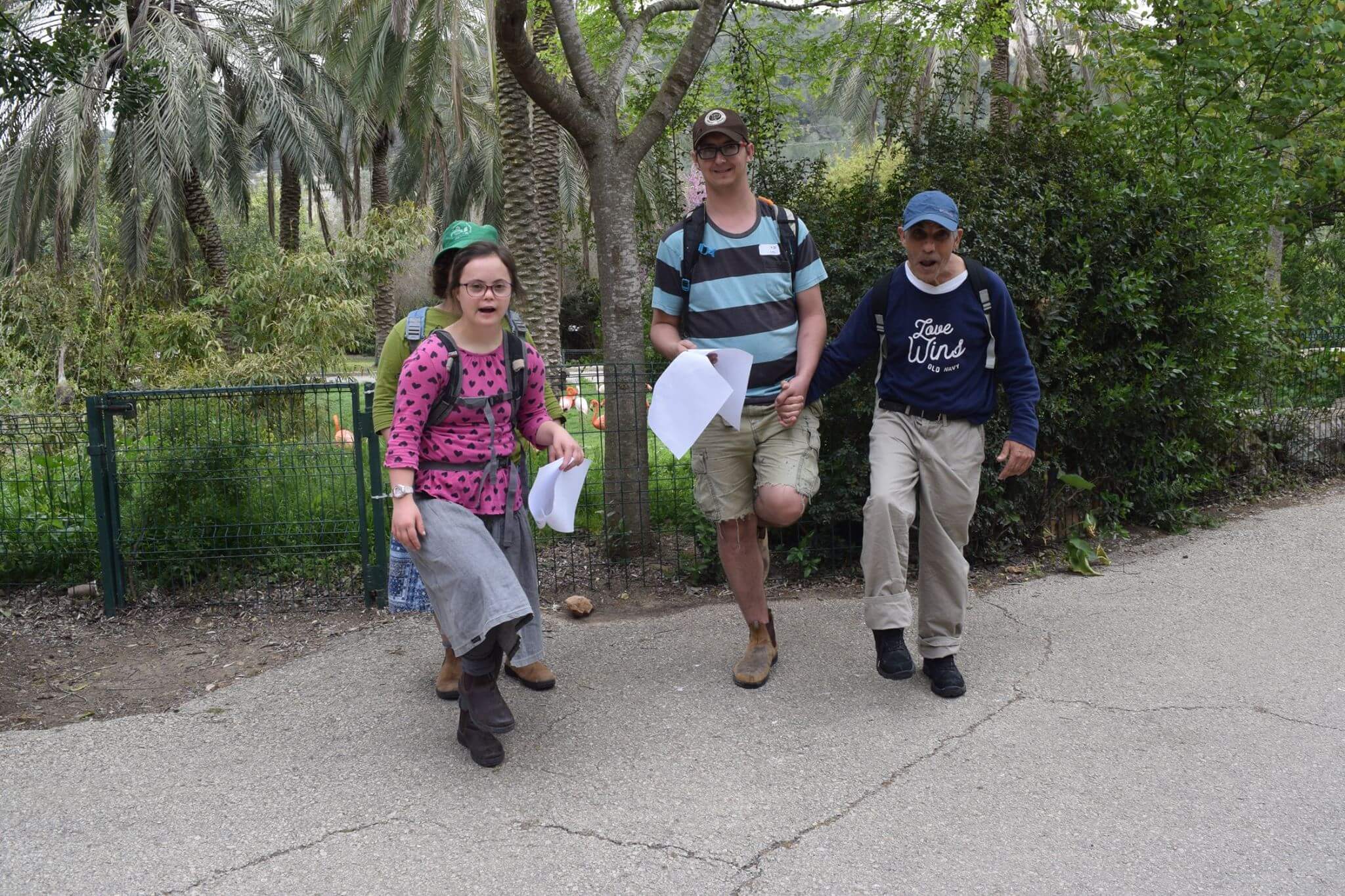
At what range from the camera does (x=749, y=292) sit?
14.1 ft

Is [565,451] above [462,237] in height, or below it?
below

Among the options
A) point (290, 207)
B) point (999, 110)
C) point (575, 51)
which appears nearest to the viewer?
point (575, 51)

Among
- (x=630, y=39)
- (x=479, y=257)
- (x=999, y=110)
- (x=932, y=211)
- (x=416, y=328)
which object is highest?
(x=630, y=39)

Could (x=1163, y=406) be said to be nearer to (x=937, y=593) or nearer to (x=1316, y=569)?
(x=1316, y=569)

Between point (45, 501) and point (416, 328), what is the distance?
359 centimetres

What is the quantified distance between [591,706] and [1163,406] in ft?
13.9

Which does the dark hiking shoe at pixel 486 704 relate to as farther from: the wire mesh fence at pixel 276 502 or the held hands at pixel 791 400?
the wire mesh fence at pixel 276 502

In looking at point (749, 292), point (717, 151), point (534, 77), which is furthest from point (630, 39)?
point (749, 292)

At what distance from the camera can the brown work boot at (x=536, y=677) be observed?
4551 millimetres

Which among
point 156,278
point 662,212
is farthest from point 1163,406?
point 156,278

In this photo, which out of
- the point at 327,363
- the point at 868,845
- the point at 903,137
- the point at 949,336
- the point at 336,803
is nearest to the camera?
the point at 868,845

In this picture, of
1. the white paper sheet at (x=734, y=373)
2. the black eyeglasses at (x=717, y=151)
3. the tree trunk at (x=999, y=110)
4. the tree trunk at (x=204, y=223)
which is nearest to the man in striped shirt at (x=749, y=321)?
the black eyeglasses at (x=717, y=151)

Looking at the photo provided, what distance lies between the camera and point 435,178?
35438mm

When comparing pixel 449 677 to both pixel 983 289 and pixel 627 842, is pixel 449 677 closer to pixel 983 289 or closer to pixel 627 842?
pixel 627 842
